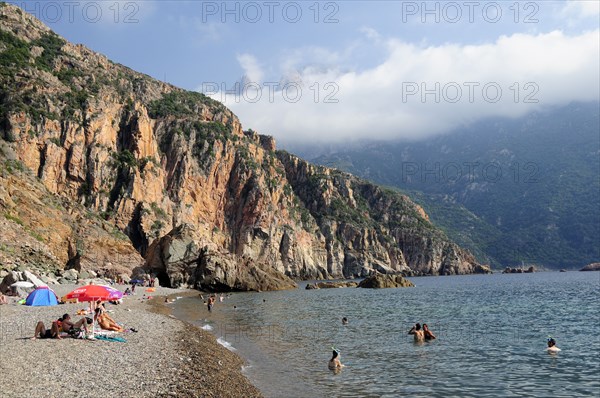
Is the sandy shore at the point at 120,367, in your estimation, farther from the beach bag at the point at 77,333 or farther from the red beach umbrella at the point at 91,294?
the red beach umbrella at the point at 91,294

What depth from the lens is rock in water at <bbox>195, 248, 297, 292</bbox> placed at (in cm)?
7875

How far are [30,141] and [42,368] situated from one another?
3632 inches

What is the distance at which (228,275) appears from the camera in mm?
79750

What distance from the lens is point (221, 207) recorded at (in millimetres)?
144000

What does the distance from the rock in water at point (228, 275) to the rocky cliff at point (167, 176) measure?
494 millimetres

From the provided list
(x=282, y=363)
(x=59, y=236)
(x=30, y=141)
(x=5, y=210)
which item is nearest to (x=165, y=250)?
(x=59, y=236)

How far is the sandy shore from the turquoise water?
2.13 metres

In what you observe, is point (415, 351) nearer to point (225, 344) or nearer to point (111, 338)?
point (225, 344)

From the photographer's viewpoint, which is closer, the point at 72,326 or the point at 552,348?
the point at 72,326

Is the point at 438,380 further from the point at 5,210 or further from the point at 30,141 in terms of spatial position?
the point at 30,141

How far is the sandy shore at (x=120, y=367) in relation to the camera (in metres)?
13.4

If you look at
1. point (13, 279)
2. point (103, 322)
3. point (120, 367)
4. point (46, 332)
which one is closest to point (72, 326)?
point (46, 332)

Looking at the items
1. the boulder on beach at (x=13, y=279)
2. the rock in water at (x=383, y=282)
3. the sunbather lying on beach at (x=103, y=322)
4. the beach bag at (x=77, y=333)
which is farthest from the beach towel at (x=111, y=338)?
the rock in water at (x=383, y=282)

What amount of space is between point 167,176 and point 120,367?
117 m
